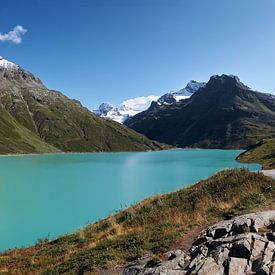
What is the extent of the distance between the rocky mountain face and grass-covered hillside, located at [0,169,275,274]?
0.93 meters

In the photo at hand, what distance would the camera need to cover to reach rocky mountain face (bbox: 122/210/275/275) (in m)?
10.8

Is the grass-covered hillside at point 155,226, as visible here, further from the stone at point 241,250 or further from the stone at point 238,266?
the stone at point 238,266

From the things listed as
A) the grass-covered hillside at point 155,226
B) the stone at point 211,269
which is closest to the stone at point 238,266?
the stone at point 211,269

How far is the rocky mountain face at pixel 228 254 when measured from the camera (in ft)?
35.4

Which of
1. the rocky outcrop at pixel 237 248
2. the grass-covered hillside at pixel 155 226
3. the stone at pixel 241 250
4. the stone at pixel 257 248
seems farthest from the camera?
the grass-covered hillside at pixel 155 226

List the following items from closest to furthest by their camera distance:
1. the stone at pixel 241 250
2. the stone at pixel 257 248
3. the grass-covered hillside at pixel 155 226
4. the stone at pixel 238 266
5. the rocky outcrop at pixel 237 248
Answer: the stone at pixel 238 266 < the rocky outcrop at pixel 237 248 < the stone at pixel 257 248 < the stone at pixel 241 250 < the grass-covered hillside at pixel 155 226

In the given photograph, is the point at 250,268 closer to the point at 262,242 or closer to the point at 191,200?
the point at 262,242

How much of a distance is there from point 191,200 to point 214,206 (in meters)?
3.57

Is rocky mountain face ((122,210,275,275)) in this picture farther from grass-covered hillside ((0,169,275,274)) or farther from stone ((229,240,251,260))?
grass-covered hillside ((0,169,275,274))

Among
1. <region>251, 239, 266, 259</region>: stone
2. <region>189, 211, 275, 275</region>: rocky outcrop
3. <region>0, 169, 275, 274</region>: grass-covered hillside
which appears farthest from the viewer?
<region>0, 169, 275, 274</region>: grass-covered hillside

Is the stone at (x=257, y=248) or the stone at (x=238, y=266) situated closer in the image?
the stone at (x=238, y=266)

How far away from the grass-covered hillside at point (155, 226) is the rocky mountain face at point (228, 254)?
932 mm

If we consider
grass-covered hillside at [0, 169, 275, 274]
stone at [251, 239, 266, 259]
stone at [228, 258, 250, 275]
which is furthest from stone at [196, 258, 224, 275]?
grass-covered hillside at [0, 169, 275, 274]

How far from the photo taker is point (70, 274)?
13.6 m
